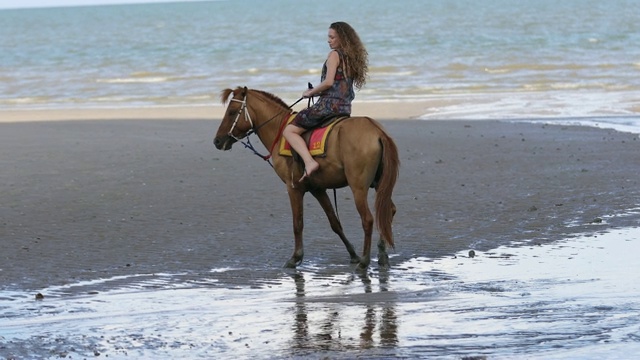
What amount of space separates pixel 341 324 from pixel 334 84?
2769 millimetres

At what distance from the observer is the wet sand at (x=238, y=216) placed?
8.02 metres

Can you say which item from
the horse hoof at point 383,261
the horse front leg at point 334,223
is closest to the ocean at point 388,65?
the horse front leg at point 334,223

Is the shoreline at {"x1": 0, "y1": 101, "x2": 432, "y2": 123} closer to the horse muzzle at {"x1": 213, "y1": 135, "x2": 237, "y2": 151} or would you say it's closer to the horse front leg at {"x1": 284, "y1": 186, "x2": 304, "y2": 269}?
the horse muzzle at {"x1": 213, "y1": 135, "x2": 237, "y2": 151}

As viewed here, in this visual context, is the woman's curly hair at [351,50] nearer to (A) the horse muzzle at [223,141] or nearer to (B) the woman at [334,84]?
(B) the woman at [334,84]

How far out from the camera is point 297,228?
9438 millimetres

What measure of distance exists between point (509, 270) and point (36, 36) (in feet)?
254

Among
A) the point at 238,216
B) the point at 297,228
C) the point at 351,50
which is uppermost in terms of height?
the point at 351,50

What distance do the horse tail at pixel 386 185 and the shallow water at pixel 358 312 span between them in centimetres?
33

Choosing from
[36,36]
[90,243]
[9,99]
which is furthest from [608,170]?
[36,36]

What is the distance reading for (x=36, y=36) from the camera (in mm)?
82188

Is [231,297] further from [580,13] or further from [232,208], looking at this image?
[580,13]

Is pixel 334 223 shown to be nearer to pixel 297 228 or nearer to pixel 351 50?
pixel 297 228

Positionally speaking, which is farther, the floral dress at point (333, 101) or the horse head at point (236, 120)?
the horse head at point (236, 120)

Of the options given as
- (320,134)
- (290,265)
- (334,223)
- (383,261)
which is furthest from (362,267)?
(320,134)
